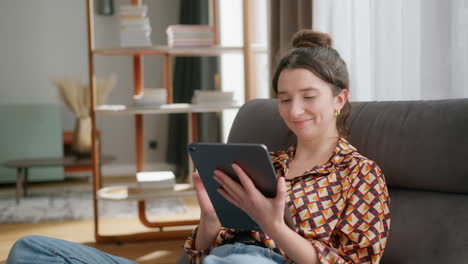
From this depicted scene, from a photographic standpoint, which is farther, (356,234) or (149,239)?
(149,239)

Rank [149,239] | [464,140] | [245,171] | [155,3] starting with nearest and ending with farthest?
[245,171] → [464,140] → [149,239] → [155,3]

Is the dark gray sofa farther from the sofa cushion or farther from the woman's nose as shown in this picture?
the woman's nose

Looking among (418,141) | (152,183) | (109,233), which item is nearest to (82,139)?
(109,233)

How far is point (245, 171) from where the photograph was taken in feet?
3.68

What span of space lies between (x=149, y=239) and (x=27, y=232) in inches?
31.8

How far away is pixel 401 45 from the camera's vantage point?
6.83 feet

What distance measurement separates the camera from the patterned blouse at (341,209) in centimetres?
121

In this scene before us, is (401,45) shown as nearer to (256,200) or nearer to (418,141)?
(418,141)

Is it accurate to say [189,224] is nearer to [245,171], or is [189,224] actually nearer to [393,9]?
[393,9]

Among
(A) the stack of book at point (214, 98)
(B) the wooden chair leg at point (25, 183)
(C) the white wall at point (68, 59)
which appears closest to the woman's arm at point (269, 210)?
(A) the stack of book at point (214, 98)

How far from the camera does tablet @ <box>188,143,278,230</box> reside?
3.49 ft

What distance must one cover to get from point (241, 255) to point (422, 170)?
19.7 inches

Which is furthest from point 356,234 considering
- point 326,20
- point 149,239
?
point 149,239

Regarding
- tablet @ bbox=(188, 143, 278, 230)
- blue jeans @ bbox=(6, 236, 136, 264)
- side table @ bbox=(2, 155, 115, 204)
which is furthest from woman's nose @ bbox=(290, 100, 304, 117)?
side table @ bbox=(2, 155, 115, 204)
